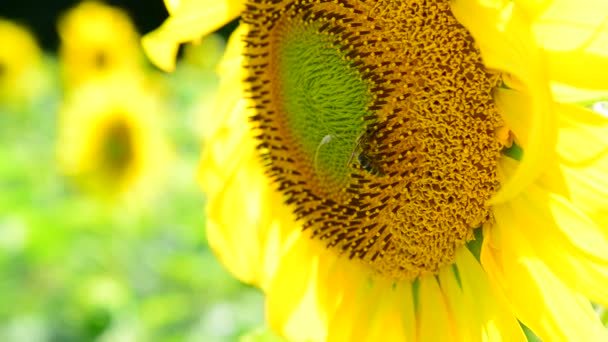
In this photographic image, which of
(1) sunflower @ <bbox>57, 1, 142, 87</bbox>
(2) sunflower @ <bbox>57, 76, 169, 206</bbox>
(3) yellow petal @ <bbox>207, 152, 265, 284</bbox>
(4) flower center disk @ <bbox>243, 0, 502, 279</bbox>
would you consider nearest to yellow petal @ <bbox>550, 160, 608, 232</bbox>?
(4) flower center disk @ <bbox>243, 0, 502, 279</bbox>

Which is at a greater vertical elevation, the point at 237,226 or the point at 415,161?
the point at 415,161

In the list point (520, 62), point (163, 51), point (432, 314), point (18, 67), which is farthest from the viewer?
point (18, 67)

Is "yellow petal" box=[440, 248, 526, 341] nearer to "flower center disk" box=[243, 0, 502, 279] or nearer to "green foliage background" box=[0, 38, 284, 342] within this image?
"flower center disk" box=[243, 0, 502, 279]

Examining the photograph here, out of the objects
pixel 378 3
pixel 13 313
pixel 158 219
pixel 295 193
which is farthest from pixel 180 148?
pixel 378 3

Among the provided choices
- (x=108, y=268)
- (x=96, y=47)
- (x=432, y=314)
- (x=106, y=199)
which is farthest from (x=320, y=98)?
(x=96, y=47)

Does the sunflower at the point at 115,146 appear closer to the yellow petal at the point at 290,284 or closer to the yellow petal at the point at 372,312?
the yellow petal at the point at 290,284

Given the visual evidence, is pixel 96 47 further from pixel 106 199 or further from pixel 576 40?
pixel 576 40

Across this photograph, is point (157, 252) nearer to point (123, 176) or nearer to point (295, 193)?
point (123, 176)
